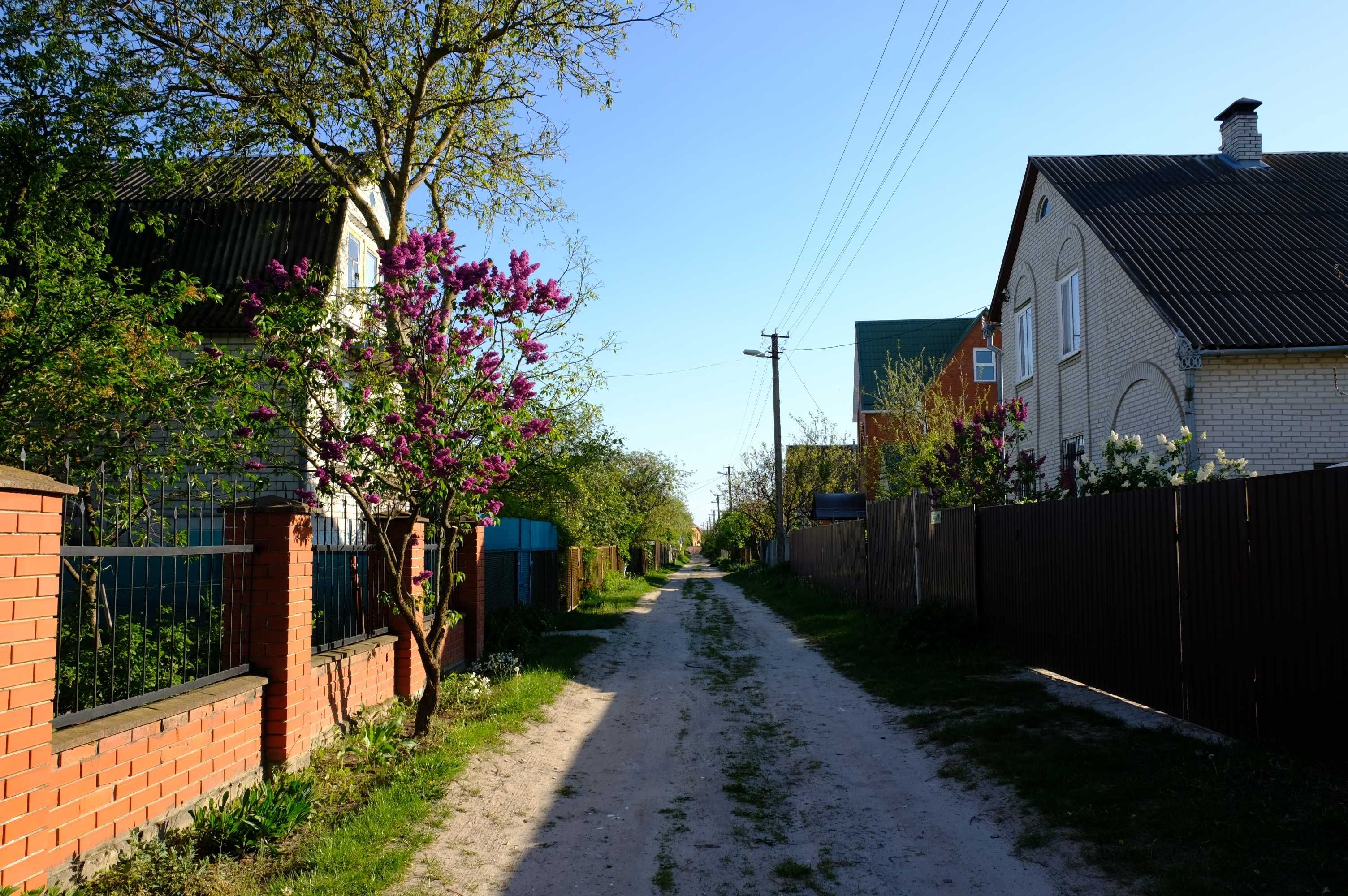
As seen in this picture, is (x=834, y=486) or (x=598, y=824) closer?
(x=598, y=824)

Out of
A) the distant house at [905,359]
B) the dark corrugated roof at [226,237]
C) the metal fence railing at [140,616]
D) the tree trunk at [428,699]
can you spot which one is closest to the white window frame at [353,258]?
the dark corrugated roof at [226,237]

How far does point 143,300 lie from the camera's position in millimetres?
7469

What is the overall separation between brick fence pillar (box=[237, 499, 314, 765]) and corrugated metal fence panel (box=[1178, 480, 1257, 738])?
6208 mm

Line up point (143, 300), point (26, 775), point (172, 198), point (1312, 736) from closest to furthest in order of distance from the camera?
point (26, 775) → point (1312, 736) → point (143, 300) → point (172, 198)

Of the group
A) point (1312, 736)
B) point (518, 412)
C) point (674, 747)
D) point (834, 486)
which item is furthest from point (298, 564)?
point (834, 486)

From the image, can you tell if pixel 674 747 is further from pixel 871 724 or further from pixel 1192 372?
pixel 1192 372

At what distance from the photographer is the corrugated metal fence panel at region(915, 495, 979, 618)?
1225 cm

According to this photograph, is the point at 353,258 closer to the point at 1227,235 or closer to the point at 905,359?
the point at 1227,235

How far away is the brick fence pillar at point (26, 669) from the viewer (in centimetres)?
361

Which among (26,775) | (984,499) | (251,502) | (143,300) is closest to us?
(26,775)

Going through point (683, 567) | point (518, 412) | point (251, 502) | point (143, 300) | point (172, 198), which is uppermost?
point (172, 198)

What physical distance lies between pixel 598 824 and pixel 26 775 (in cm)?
317

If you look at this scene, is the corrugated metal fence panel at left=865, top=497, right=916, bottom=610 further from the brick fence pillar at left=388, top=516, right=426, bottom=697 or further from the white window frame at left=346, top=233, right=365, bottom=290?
the white window frame at left=346, top=233, right=365, bottom=290

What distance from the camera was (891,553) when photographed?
55.4 ft
